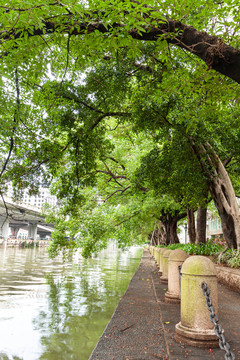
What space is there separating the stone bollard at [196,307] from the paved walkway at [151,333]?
0.46 feet

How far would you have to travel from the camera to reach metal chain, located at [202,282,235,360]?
2512 millimetres

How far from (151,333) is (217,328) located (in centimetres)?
164

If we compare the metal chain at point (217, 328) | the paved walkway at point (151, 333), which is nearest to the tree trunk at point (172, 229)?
the paved walkway at point (151, 333)

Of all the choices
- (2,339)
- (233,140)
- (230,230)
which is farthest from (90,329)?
(233,140)

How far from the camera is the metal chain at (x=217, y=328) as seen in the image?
2.51m

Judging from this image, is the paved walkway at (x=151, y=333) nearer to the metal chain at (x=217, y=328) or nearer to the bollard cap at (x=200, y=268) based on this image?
the metal chain at (x=217, y=328)

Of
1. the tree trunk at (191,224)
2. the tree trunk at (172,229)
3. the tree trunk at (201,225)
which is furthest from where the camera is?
the tree trunk at (172,229)

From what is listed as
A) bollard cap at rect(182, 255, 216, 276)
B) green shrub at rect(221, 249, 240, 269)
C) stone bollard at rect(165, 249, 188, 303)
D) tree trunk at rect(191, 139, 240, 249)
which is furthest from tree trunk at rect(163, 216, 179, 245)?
bollard cap at rect(182, 255, 216, 276)

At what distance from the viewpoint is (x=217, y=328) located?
298cm

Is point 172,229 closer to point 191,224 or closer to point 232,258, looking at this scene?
point 191,224

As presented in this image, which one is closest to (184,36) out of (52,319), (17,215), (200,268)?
(200,268)

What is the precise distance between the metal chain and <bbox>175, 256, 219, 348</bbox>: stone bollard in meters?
0.16

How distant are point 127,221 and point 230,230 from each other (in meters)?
12.9

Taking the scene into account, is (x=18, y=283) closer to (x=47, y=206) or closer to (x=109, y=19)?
(x=47, y=206)
